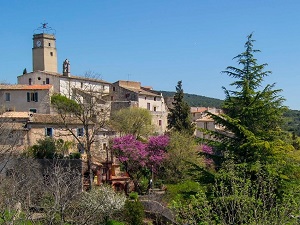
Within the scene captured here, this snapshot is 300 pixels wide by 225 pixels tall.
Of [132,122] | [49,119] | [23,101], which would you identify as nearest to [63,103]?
[23,101]

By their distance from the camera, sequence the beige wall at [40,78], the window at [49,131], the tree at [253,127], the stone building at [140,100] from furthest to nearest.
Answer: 1. the stone building at [140,100]
2. the beige wall at [40,78]
3. the window at [49,131]
4. the tree at [253,127]

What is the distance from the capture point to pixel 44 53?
69562mm

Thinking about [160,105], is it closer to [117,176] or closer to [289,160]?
[117,176]

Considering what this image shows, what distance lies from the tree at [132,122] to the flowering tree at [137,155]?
423 inches

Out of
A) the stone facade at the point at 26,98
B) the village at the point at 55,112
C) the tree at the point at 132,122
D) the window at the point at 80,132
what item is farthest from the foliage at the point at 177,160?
the stone facade at the point at 26,98

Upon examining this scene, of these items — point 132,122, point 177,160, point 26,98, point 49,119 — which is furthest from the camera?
point 132,122

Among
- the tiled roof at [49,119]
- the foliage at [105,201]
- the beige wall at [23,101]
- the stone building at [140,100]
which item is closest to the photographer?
the foliage at [105,201]

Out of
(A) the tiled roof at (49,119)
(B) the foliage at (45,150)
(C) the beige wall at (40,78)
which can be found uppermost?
(C) the beige wall at (40,78)

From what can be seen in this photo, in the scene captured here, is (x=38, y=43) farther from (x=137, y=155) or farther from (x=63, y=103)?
(x=137, y=155)

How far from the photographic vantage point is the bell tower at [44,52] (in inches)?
2740

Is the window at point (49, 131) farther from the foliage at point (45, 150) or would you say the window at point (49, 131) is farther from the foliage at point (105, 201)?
the foliage at point (105, 201)

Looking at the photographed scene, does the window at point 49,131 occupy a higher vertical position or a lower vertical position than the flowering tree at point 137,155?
higher

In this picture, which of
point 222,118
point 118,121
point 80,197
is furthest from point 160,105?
point 222,118

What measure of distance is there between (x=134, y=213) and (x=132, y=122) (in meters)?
26.1
